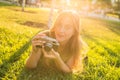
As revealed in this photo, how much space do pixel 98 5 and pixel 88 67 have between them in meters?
51.7

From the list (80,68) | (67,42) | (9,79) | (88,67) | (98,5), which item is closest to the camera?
(9,79)

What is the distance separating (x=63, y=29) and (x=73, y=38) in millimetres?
492

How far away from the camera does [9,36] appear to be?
25.3 feet

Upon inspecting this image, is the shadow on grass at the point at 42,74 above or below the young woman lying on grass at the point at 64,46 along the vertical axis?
below

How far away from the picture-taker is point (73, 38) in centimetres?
524

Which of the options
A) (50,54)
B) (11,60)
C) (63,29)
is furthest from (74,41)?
(11,60)

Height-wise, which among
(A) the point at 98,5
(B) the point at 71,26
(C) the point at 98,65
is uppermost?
(B) the point at 71,26

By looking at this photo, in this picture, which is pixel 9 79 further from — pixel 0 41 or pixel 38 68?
pixel 0 41

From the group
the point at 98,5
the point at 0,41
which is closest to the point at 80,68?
the point at 0,41

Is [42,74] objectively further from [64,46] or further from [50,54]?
[50,54]

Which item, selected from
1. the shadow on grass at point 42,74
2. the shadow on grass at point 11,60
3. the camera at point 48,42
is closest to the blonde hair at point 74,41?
the shadow on grass at point 42,74

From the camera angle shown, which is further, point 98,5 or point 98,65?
point 98,5

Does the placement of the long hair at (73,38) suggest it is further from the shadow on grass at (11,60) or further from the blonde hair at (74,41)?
the shadow on grass at (11,60)

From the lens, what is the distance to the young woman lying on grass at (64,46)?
15.5 ft
